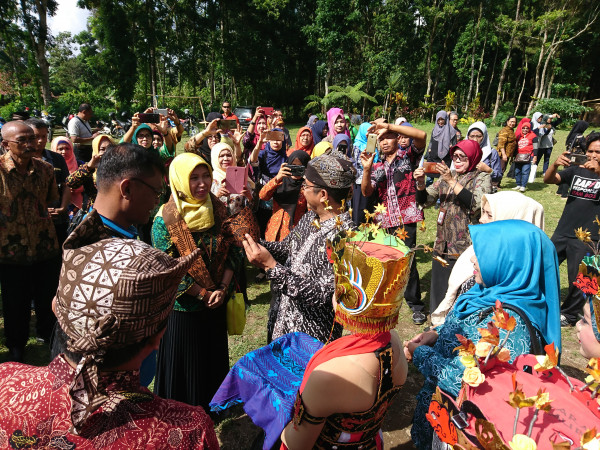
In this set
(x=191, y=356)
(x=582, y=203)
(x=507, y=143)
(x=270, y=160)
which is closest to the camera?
(x=191, y=356)

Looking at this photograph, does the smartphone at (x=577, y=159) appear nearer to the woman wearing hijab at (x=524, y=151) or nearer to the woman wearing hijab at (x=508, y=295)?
the woman wearing hijab at (x=508, y=295)

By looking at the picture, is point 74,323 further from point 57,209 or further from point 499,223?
point 57,209

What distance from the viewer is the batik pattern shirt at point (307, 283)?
2.33 meters

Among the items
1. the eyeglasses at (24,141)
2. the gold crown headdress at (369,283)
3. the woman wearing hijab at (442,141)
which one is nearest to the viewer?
the gold crown headdress at (369,283)

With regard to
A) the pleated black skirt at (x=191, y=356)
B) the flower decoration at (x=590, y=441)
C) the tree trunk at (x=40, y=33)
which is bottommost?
the pleated black skirt at (x=191, y=356)

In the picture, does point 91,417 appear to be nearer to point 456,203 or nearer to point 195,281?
point 195,281

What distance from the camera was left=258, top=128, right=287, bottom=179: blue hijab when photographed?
586cm

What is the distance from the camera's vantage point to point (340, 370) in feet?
4.85

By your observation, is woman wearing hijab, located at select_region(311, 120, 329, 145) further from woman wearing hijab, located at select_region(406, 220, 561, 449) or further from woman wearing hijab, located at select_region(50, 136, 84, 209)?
woman wearing hijab, located at select_region(406, 220, 561, 449)

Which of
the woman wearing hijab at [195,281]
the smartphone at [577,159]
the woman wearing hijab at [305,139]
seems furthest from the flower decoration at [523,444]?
the woman wearing hijab at [305,139]

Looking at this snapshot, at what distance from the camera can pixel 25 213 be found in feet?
11.3

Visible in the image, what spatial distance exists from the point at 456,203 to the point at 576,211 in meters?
1.60

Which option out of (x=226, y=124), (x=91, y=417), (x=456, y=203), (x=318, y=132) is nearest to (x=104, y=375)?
(x=91, y=417)

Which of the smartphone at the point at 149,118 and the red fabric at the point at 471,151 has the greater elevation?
the smartphone at the point at 149,118
